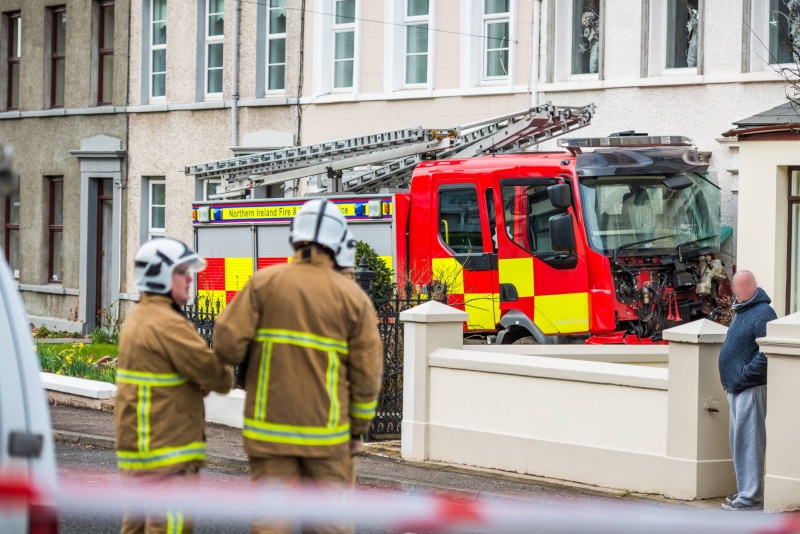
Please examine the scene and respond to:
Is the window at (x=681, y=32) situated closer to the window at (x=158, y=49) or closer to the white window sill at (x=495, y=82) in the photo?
the white window sill at (x=495, y=82)

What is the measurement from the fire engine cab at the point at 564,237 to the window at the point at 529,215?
0.03ft

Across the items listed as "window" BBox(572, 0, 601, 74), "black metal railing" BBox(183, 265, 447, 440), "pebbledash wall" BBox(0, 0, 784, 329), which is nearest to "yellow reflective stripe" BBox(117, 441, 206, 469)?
"black metal railing" BBox(183, 265, 447, 440)

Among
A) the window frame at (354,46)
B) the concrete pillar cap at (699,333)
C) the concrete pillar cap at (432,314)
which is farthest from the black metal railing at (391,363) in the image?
the window frame at (354,46)

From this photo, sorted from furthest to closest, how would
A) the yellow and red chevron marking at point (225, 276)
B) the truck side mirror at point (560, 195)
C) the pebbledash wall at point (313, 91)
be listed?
the pebbledash wall at point (313, 91)
the yellow and red chevron marking at point (225, 276)
the truck side mirror at point (560, 195)

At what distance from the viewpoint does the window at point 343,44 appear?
2306 centimetres

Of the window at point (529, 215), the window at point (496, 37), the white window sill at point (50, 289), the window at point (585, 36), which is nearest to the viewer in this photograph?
the window at point (529, 215)

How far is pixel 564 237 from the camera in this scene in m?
14.7

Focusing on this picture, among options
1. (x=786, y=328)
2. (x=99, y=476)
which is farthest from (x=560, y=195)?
(x=99, y=476)

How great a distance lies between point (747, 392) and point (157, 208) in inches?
694

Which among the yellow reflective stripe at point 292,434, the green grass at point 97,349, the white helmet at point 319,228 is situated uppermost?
the white helmet at point 319,228

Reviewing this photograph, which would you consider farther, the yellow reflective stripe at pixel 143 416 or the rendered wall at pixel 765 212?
the rendered wall at pixel 765 212

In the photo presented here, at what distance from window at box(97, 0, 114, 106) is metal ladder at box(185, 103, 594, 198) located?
406 inches

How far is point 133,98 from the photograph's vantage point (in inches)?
1056

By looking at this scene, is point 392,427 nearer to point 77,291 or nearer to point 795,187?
point 795,187
